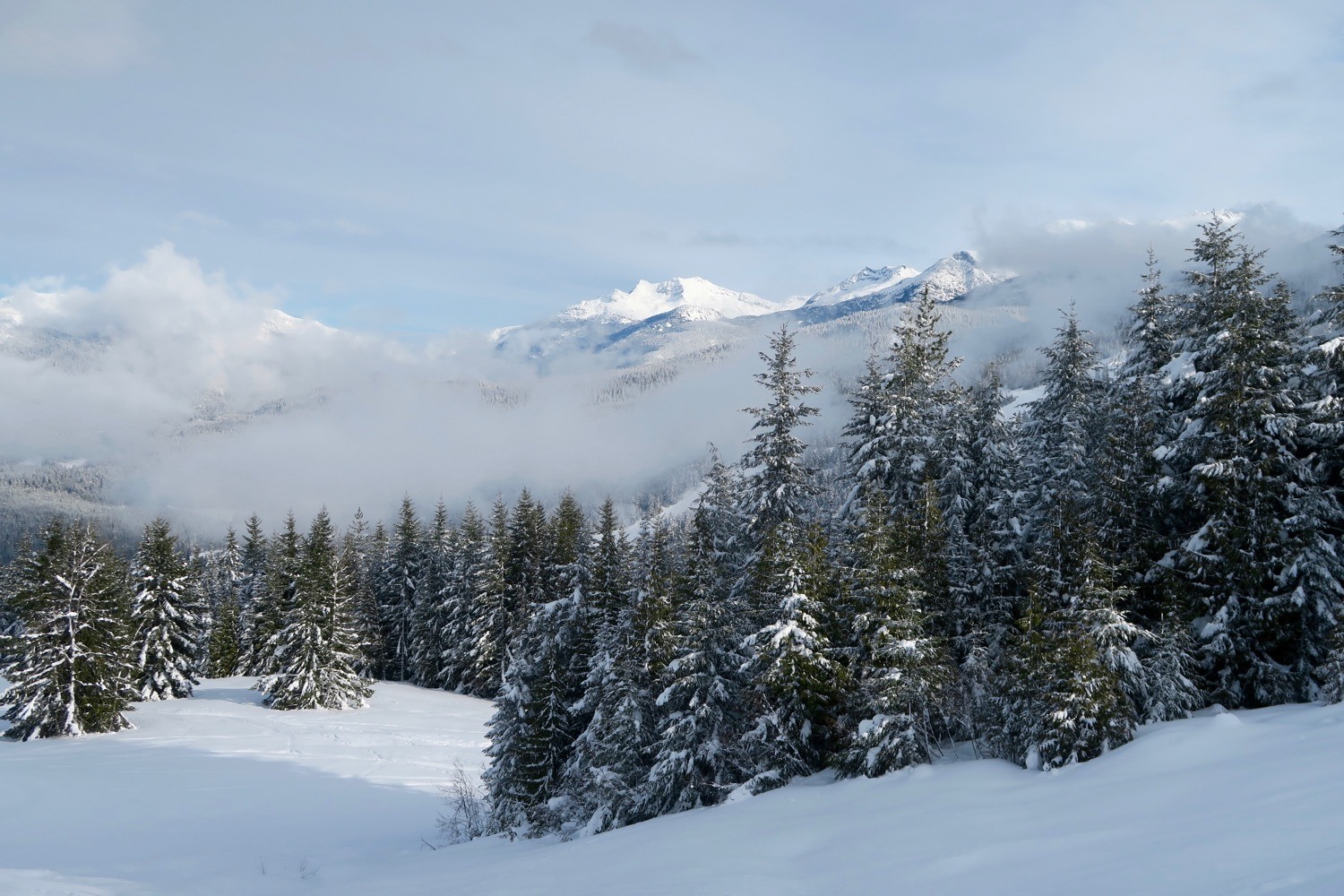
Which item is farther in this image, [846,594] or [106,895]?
[846,594]

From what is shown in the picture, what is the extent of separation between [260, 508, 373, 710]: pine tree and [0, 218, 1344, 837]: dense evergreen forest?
26.9 m

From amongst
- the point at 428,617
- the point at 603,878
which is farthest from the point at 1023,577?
the point at 428,617

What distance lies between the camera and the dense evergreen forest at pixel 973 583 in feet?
55.6

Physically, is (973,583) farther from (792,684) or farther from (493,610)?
(493,610)

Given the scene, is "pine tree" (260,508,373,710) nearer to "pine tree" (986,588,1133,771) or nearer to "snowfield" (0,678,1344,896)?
"snowfield" (0,678,1344,896)

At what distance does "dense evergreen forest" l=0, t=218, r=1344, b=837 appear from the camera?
17.0 meters

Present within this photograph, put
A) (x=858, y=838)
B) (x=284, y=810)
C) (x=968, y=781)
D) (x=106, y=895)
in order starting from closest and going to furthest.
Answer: (x=858, y=838) < (x=968, y=781) < (x=106, y=895) < (x=284, y=810)

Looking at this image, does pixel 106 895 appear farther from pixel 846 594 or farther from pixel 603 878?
pixel 846 594

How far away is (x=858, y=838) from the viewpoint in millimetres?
12172

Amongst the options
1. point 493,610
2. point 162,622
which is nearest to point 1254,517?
point 493,610

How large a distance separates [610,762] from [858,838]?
11.0 m

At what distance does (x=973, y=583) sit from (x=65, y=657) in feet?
140

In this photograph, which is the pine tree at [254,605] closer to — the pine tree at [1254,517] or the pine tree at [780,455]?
the pine tree at [780,455]

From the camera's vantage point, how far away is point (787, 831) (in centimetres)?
1375
